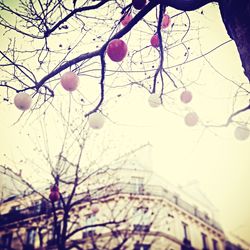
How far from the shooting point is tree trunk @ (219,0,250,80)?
2.27 m

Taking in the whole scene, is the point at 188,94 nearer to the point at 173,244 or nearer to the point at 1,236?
the point at 173,244

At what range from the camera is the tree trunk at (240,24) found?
2271mm

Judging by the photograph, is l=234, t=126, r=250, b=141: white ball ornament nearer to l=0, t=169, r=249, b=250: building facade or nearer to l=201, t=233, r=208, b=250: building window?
l=0, t=169, r=249, b=250: building facade

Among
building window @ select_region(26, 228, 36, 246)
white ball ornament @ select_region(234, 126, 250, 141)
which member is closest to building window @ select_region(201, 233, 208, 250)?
building window @ select_region(26, 228, 36, 246)

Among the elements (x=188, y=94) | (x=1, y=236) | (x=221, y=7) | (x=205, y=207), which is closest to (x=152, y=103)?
(x=188, y=94)

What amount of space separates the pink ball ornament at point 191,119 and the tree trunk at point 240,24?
1.95 meters

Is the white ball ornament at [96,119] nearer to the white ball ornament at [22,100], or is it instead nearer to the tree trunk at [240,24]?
the white ball ornament at [22,100]

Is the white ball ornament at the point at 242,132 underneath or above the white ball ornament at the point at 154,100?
underneath

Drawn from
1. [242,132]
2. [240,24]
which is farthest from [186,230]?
[240,24]

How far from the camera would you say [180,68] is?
4.19 m

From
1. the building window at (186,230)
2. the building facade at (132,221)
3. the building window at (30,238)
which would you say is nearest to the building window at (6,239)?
the building facade at (132,221)

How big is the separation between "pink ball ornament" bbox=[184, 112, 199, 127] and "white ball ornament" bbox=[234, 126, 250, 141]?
69cm

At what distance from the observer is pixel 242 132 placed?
4402mm

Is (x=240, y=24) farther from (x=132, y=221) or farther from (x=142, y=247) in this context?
(x=142, y=247)
